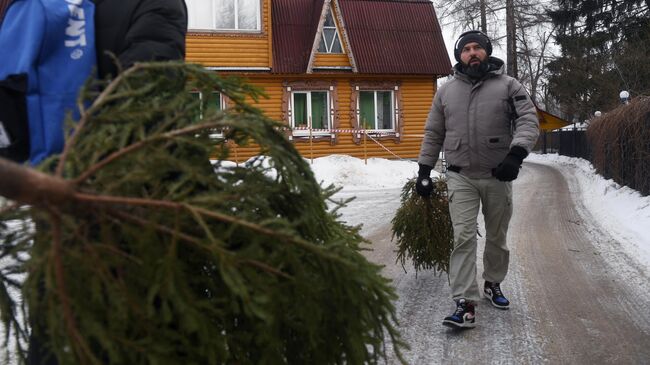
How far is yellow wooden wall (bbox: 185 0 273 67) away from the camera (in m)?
17.8

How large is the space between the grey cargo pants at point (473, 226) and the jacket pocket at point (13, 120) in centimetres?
306

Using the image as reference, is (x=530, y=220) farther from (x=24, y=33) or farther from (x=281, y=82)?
(x=281, y=82)

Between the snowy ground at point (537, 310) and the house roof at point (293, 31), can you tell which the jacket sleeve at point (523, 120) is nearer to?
the snowy ground at point (537, 310)

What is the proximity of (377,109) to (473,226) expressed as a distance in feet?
54.4

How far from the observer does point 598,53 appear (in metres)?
28.6

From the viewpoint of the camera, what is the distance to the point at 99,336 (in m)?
1.29

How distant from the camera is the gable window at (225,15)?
17750 millimetres

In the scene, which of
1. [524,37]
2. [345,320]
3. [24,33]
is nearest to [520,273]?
[345,320]

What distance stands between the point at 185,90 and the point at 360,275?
2.33 feet

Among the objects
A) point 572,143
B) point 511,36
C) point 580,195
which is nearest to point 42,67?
point 580,195

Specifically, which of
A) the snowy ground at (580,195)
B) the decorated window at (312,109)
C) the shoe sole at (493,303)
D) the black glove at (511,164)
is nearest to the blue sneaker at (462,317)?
the shoe sole at (493,303)

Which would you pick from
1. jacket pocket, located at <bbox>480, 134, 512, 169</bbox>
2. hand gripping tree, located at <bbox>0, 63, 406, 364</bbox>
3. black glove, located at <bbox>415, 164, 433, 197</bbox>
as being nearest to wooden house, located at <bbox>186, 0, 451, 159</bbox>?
black glove, located at <bbox>415, 164, 433, 197</bbox>

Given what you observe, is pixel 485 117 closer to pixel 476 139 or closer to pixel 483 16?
pixel 476 139

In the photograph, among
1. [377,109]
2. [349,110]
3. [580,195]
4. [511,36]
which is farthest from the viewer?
[511,36]
